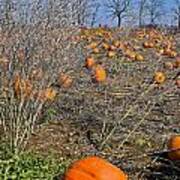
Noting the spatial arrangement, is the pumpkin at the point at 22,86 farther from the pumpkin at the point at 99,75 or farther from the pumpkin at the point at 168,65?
the pumpkin at the point at 168,65

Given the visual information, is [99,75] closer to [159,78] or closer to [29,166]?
[159,78]

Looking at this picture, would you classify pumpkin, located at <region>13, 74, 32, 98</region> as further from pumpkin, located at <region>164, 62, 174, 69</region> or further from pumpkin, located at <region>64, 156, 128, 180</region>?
pumpkin, located at <region>164, 62, 174, 69</region>

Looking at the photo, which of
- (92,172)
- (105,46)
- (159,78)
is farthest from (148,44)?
(92,172)

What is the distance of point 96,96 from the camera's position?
8.16 meters

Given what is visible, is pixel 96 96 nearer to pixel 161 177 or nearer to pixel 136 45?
pixel 161 177

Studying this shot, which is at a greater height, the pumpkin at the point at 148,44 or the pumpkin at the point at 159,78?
the pumpkin at the point at 159,78

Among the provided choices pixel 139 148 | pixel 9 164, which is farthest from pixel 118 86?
pixel 9 164

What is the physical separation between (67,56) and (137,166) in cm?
124

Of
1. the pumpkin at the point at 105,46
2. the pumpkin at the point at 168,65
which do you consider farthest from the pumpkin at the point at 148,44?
the pumpkin at the point at 168,65

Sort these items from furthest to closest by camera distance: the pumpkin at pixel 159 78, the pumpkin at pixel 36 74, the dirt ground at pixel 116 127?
the pumpkin at pixel 159 78 → the pumpkin at pixel 36 74 → the dirt ground at pixel 116 127

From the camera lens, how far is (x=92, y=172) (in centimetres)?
419

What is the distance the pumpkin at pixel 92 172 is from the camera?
4.16 meters

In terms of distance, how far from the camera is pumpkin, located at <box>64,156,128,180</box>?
13.7 feet

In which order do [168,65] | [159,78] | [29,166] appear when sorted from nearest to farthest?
1. [29,166]
2. [159,78]
3. [168,65]
